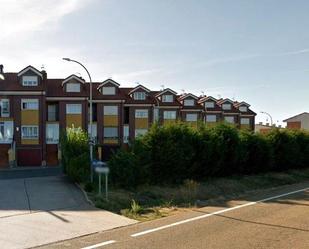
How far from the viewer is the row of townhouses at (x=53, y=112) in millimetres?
49281

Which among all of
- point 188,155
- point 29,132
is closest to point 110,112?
point 29,132

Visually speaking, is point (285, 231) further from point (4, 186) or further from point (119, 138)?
point (119, 138)

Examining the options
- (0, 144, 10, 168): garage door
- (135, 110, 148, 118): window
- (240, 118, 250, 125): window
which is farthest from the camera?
(240, 118, 250, 125): window

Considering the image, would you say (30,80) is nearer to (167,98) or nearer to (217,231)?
(167,98)

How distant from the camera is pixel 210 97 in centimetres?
7294

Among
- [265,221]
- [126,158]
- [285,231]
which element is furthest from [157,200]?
[285,231]

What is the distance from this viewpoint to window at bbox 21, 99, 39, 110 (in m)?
49.4

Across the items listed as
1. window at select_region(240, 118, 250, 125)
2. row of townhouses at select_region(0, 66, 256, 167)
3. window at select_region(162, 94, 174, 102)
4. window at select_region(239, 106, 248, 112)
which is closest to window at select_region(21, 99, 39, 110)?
row of townhouses at select_region(0, 66, 256, 167)

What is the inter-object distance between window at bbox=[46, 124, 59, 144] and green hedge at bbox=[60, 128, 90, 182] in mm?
28965

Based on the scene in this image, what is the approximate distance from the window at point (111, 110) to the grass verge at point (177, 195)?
3260 cm

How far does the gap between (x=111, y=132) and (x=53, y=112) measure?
768 cm

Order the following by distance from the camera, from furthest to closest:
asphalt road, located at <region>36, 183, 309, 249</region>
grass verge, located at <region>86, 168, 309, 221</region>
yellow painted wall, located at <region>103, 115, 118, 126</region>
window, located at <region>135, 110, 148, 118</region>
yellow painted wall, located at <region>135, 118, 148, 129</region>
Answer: window, located at <region>135, 110, 148, 118</region> < yellow painted wall, located at <region>135, 118, 148, 129</region> < yellow painted wall, located at <region>103, 115, 118, 126</region> < grass verge, located at <region>86, 168, 309, 221</region> < asphalt road, located at <region>36, 183, 309, 249</region>

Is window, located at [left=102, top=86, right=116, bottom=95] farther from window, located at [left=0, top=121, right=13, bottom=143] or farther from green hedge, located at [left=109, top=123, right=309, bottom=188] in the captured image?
green hedge, located at [left=109, top=123, right=309, bottom=188]

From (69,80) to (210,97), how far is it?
28.3m
